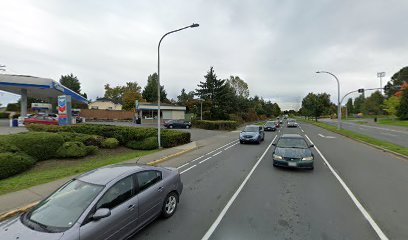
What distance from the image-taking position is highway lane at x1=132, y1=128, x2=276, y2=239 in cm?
420

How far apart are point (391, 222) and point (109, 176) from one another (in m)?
6.07

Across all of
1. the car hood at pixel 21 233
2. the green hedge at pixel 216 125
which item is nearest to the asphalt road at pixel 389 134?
the green hedge at pixel 216 125

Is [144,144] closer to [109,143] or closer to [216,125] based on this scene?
[109,143]

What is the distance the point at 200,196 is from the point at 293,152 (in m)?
4.81

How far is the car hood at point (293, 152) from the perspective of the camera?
27.5 feet

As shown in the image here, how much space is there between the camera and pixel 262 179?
7.46 metres

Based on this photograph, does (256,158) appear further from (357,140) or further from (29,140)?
(357,140)

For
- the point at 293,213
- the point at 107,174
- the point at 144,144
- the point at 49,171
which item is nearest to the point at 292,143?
the point at 293,213

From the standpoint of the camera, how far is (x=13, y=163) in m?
8.29

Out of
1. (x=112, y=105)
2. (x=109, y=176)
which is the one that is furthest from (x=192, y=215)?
(x=112, y=105)

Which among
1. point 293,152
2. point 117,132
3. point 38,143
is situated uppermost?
point 117,132

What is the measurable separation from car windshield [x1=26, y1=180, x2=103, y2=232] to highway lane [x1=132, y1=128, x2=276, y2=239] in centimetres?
132

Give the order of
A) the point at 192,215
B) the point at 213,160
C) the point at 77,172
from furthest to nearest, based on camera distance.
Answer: the point at 213,160 → the point at 77,172 → the point at 192,215

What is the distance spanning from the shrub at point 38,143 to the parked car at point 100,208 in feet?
25.8
